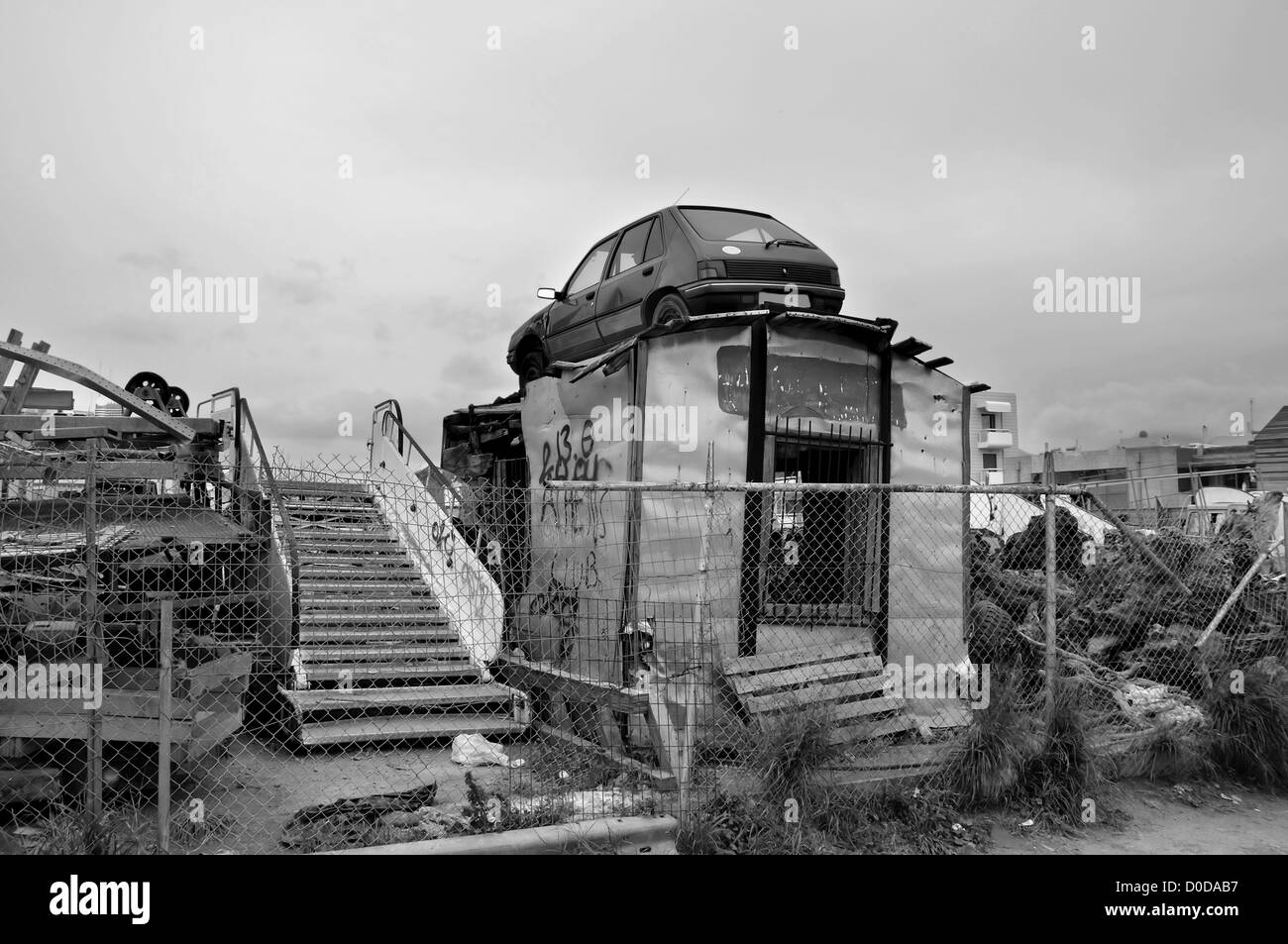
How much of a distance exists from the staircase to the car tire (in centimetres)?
276

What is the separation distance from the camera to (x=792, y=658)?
20.2 ft

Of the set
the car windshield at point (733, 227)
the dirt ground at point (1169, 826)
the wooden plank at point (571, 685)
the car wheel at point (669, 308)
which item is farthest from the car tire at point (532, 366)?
the dirt ground at point (1169, 826)

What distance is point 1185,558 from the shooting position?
8539 millimetres

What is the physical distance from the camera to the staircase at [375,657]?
7242 mm

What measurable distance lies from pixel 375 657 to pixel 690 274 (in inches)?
182

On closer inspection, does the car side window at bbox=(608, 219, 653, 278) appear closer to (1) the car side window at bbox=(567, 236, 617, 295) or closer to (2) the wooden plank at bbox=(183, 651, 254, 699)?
(1) the car side window at bbox=(567, 236, 617, 295)

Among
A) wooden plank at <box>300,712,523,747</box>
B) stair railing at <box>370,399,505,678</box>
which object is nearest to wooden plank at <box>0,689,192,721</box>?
wooden plank at <box>300,712,523,747</box>

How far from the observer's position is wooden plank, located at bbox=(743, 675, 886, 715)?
556 cm

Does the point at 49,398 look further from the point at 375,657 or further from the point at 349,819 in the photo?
the point at 349,819

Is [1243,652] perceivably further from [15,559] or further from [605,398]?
[15,559]
